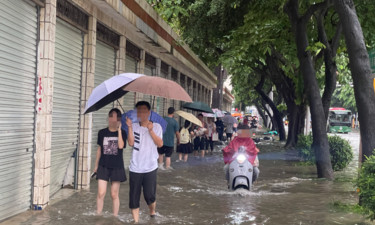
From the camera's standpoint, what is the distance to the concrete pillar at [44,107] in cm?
740

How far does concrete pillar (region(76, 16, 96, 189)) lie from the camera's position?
9812 mm

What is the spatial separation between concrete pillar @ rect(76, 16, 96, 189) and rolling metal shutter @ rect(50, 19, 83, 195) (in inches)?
4.2

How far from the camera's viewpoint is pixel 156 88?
6184 mm

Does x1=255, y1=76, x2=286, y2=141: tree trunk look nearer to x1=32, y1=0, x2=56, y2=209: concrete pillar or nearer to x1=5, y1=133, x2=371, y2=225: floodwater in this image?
x1=5, y1=133, x2=371, y2=225: floodwater

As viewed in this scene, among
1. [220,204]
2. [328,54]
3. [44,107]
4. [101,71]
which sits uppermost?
[328,54]

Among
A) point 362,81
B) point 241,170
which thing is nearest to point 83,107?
point 241,170

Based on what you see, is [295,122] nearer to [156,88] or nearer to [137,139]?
[137,139]

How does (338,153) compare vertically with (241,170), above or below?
above

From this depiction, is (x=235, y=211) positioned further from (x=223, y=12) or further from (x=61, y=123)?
(x=223, y=12)

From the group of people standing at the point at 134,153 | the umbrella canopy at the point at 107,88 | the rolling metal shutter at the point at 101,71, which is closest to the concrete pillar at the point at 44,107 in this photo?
the group of people standing at the point at 134,153

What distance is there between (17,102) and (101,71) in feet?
14.6

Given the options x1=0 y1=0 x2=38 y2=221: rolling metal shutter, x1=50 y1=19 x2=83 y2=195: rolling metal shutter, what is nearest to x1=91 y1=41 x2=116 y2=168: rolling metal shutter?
x1=50 y1=19 x2=83 y2=195: rolling metal shutter

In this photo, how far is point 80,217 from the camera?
7.25m

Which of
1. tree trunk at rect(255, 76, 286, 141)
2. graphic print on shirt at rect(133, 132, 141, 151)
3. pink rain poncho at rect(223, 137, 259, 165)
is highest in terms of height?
tree trunk at rect(255, 76, 286, 141)
